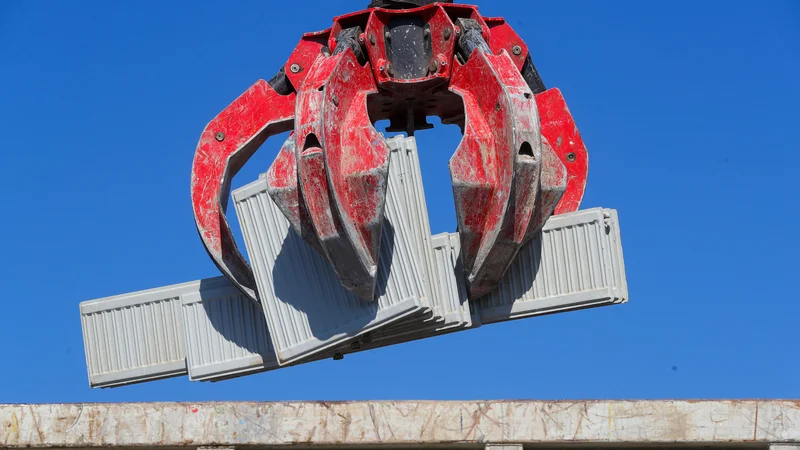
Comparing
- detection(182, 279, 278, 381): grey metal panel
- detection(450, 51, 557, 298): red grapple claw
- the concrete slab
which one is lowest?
the concrete slab

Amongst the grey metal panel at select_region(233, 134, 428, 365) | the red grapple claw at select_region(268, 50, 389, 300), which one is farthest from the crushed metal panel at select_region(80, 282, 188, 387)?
the red grapple claw at select_region(268, 50, 389, 300)

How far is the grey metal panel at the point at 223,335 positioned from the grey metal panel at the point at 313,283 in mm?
1183

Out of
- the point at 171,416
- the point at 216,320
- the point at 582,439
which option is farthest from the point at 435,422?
the point at 216,320

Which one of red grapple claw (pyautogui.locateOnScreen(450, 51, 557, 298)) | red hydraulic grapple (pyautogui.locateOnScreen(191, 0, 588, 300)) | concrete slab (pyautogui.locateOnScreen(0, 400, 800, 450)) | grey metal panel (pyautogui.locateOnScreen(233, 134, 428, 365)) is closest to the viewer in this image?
concrete slab (pyautogui.locateOnScreen(0, 400, 800, 450))

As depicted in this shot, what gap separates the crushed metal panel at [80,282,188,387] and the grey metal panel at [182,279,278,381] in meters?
0.33

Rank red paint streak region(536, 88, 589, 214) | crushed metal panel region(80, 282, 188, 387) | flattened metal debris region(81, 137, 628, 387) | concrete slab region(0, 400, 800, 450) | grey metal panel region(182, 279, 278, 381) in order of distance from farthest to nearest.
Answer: crushed metal panel region(80, 282, 188, 387)
grey metal panel region(182, 279, 278, 381)
red paint streak region(536, 88, 589, 214)
flattened metal debris region(81, 137, 628, 387)
concrete slab region(0, 400, 800, 450)

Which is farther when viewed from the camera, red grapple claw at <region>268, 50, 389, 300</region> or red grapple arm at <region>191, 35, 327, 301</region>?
red grapple arm at <region>191, 35, 327, 301</region>

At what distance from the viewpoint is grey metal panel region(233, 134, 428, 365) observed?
852 inches

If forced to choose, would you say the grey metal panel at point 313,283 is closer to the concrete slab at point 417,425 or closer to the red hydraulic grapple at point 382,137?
the red hydraulic grapple at point 382,137

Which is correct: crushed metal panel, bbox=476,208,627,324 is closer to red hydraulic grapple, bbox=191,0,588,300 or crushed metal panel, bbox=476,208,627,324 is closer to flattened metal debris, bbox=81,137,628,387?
flattened metal debris, bbox=81,137,628,387

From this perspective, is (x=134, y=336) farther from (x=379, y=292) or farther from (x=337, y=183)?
(x=337, y=183)

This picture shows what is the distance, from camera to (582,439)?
18891 mm

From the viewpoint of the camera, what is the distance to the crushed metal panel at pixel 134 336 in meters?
24.4

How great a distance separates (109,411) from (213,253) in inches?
164
